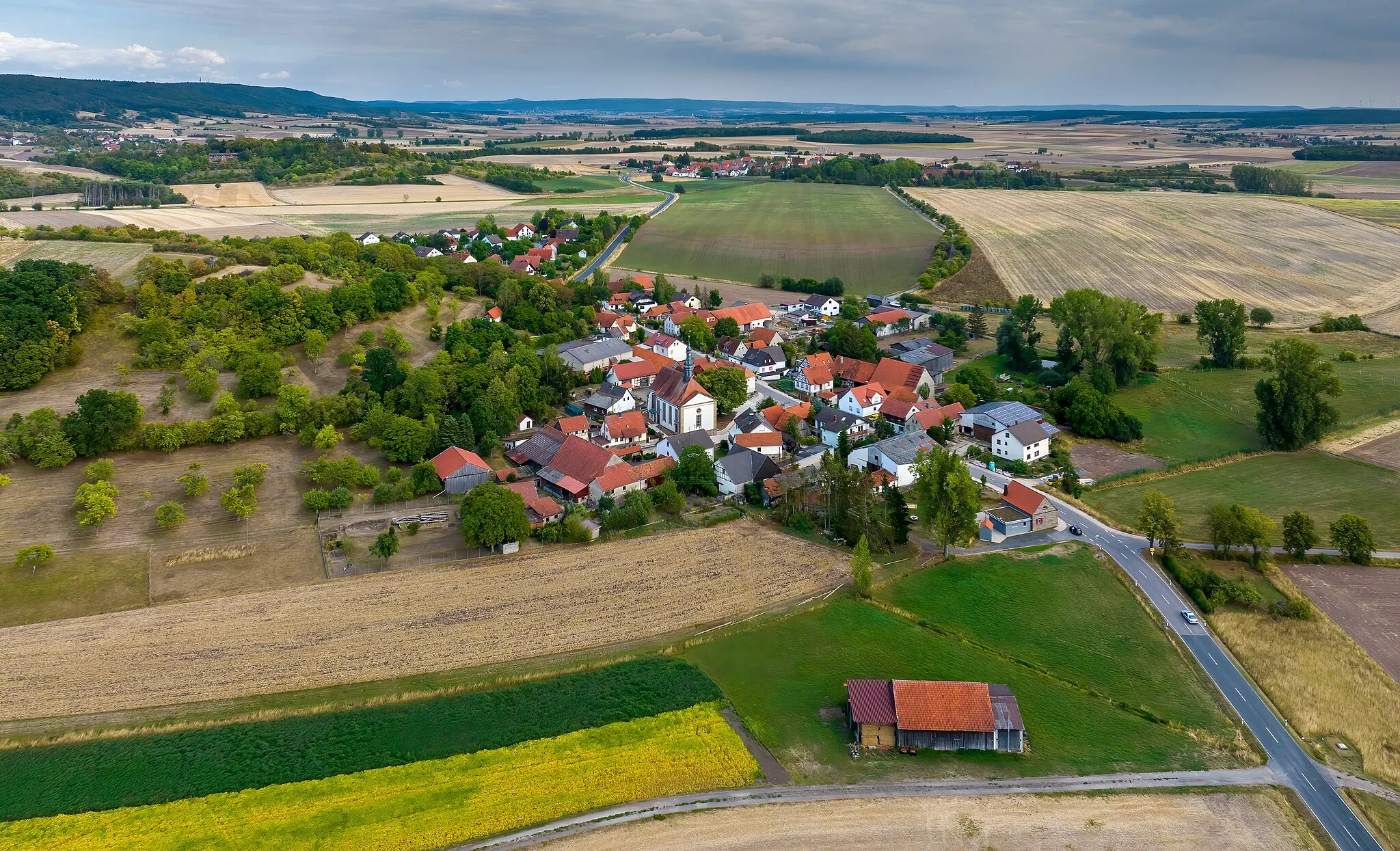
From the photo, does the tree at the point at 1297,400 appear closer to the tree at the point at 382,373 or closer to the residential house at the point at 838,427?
the residential house at the point at 838,427

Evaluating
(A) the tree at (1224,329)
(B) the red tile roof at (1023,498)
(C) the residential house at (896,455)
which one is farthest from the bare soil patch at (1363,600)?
(A) the tree at (1224,329)

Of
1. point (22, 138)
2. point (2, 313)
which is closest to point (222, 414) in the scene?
point (2, 313)

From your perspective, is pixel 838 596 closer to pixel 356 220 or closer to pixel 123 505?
pixel 123 505

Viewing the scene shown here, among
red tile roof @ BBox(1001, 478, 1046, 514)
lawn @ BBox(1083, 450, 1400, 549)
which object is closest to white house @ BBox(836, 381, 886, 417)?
red tile roof @ BBox(1001, 478, 1046, 514)

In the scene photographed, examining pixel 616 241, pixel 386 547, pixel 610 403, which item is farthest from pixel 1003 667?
pixel 616 241

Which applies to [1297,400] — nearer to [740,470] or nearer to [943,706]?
[740,470]

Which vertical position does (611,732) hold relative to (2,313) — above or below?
below

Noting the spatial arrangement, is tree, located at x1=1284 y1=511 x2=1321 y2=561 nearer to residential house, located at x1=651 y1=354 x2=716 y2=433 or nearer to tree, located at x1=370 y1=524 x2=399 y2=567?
residential house, located at x1=651 y1=354 x2=716 y2=433
